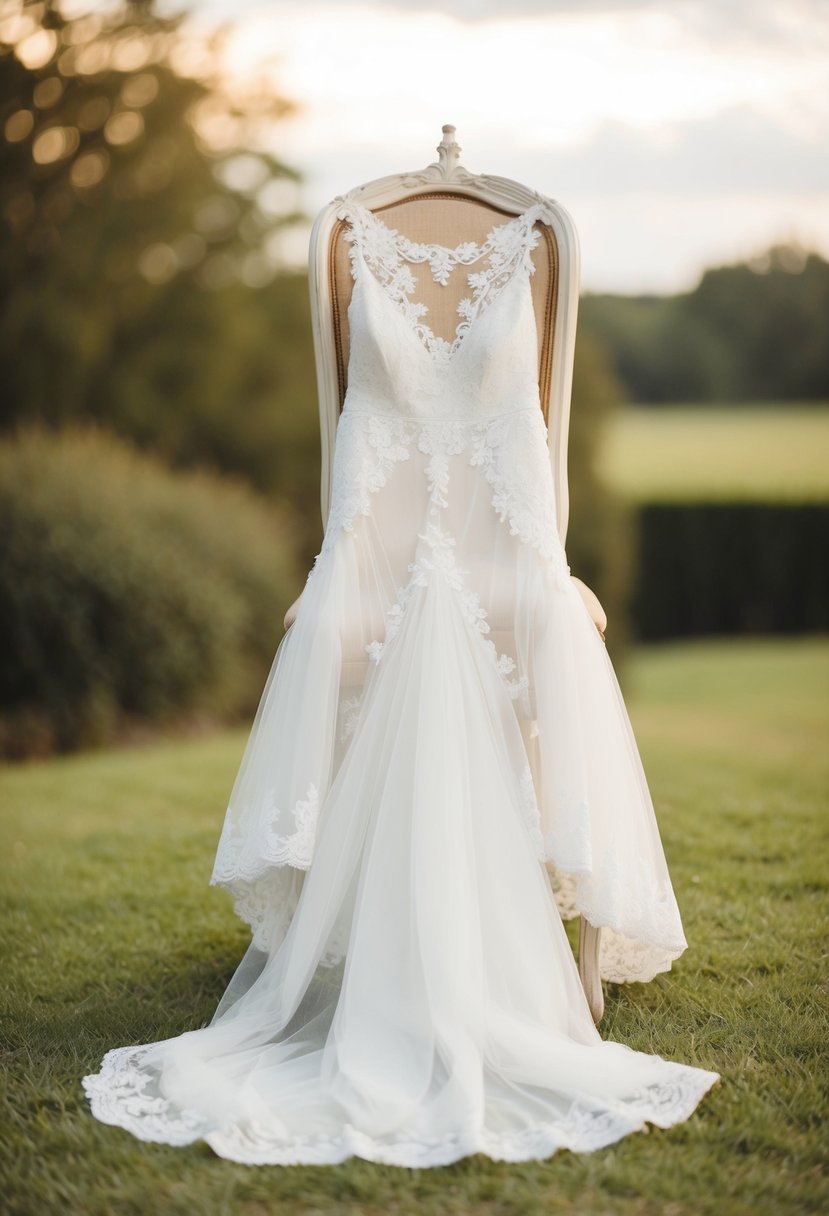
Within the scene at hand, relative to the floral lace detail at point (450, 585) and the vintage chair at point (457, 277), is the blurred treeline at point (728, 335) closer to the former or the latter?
the vintage chair at point (457, 277)

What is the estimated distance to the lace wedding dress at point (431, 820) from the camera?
2.11 meters

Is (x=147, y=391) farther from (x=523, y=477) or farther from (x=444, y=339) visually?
(x=523, y=477)

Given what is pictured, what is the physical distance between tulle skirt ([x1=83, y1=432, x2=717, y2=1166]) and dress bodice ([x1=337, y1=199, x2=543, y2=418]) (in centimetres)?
20

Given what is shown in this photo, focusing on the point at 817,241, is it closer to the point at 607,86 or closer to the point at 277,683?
the point at 607,86

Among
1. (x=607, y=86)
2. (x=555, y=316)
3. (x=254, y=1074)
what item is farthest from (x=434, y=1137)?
(x=607, y=86)

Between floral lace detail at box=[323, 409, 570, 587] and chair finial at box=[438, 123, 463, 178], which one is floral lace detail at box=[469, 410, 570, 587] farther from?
chair finial at box=[438, 123, 463, 178]

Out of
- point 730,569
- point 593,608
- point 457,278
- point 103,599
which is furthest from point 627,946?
point 730,569

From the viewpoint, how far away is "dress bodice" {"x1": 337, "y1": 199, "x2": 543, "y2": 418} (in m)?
2.71

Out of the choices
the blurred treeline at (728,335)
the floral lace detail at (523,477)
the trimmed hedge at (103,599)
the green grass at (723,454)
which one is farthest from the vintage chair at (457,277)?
the blurred treeline at (728,335)

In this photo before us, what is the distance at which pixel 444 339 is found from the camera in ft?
9.22

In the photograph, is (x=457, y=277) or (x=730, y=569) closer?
(x=457, y=277)

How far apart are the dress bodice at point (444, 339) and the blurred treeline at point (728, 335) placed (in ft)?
43.9

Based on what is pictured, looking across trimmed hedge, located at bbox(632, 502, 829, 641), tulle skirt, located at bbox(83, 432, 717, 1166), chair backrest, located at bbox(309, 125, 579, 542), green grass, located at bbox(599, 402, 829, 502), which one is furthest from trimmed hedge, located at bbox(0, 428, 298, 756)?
trimmed hedge, located at bbox(632, 502, 829, 641)

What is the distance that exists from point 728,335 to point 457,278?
14.9 m
